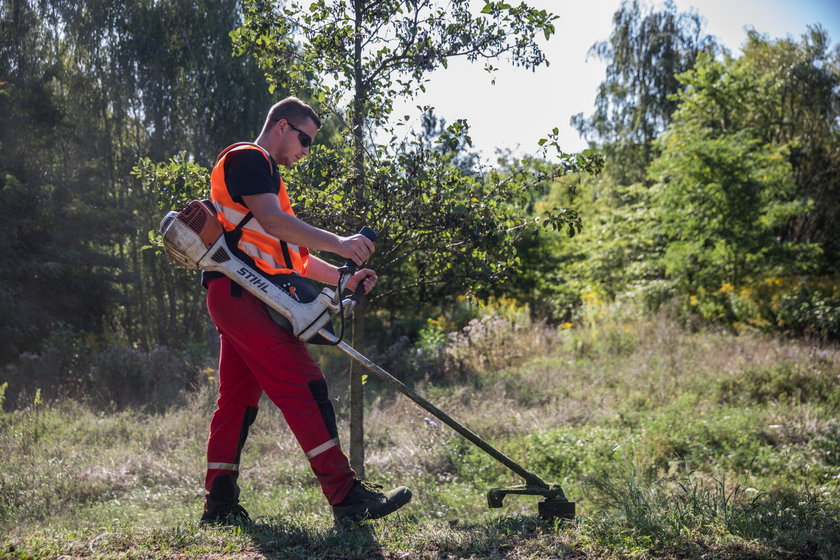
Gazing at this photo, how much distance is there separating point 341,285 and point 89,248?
11969 mm

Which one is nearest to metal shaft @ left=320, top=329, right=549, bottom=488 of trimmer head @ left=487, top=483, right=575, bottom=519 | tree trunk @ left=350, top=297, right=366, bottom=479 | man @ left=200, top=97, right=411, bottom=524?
trimmer head @ left=487, top=483, right=575, bottom=519

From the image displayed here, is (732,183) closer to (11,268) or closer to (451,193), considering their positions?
(451,193)

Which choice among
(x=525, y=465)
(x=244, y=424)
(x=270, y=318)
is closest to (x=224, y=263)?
(x=270, y=318)

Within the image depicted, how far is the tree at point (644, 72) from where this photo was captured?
21.0 metres

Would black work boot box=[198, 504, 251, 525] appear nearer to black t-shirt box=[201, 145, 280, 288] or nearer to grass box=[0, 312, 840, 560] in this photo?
grass box=[0, 312, 840, 560]

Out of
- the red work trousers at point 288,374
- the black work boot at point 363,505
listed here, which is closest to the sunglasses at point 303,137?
→ the red work trousers at point 288,374

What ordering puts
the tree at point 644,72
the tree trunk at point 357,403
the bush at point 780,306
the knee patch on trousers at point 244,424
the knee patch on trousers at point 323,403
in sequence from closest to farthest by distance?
the knee patch on trousers at point 323,403, the knee patch on trousers at point 244,424, the tree trunk at point 357,403, the bush at point 780,306, the tree at point 644,72

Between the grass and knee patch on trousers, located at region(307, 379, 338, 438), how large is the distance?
52 cm

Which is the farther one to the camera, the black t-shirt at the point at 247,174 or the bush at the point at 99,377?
the bush at the point at 99,377

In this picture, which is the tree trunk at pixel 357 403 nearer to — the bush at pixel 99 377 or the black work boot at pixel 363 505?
the black work boot at pixel 363 505

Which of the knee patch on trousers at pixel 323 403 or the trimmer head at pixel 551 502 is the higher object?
the knee patch on trousers at pixel 323 403

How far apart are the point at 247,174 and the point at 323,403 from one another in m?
1.22

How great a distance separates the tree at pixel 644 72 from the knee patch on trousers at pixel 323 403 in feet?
61.9

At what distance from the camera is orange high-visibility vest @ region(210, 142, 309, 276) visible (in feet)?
11.9
